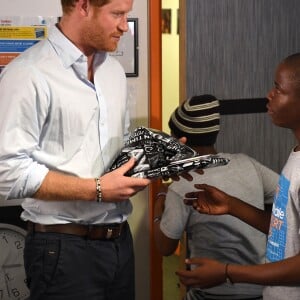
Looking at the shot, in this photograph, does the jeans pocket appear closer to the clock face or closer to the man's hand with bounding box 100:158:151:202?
the man's hand with bounding box 100:158:151:202

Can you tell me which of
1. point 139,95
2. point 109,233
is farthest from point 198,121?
point 139,95

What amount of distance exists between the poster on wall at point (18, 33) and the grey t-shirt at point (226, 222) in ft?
2.67

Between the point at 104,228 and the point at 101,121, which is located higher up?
the point at 101,121

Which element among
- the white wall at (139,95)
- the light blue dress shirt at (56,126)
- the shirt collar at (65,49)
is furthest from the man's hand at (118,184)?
the white wall at (139,95)

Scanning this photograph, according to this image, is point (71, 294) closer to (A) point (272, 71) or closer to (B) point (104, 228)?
(B) point (104, 228)

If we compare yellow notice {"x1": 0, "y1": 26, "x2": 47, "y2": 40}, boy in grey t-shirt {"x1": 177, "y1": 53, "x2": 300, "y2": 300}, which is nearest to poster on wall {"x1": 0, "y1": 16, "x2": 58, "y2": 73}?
yellow notice {"x1": 0, "y1": 26, "x2": 47, "y2": 40}

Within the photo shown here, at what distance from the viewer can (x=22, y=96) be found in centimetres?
147

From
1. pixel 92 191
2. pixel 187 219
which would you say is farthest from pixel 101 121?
pixel 187 219

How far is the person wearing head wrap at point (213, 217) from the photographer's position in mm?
1803

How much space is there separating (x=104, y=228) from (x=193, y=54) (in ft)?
3.28

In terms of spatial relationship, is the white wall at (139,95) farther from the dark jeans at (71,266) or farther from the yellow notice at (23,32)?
the dark jeans at (71,266)

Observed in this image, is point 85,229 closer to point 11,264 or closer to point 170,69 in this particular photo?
point 11,264

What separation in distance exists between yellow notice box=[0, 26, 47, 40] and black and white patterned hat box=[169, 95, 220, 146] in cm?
68

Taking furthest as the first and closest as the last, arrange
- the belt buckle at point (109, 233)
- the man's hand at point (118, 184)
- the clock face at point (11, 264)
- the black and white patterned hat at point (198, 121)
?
1. the clock face at point (11, 264)
2. the black and white patterned hat at point (198, 121)
3. the belt buckle at point (109, 233)
4. the man's hand at point (118, 184)
